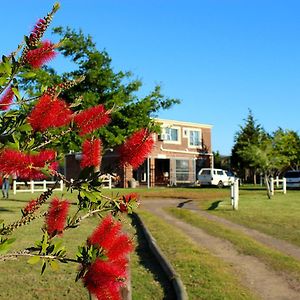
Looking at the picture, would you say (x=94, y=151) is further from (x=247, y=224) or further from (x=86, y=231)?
(x=247, y=224)

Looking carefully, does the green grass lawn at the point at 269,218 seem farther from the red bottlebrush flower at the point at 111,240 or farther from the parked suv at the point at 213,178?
the parked suv at the point at 213,178

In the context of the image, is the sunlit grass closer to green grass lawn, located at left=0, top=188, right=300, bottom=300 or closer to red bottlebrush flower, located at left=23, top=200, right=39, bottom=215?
green grass lawn, located at left=0, top=188, right=300, bottom=300

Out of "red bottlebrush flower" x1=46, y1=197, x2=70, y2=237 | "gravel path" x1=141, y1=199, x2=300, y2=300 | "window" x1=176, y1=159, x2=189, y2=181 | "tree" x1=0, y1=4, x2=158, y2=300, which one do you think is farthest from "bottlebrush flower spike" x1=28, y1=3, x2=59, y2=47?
"window" x1=176, y1=159, x2=189, y2=181

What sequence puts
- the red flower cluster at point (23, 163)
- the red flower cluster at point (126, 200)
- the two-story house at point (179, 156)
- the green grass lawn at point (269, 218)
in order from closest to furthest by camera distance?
the red flower cluster at point (23, 163), the red flower cluster at point (126, 200), the green grass lawn at point (269, 218), the two-story house at point (179, 156)

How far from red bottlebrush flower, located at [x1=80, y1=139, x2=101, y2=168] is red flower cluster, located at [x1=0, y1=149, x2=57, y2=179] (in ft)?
0.65

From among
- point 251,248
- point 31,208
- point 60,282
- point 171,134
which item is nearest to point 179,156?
point 171,134

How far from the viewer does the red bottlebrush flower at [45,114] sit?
2641 mm

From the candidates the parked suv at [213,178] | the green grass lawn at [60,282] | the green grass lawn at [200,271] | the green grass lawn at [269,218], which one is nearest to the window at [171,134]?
the parked suv at [213,178]

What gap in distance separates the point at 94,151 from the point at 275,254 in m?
8.68

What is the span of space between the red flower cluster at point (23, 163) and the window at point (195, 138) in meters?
54.2

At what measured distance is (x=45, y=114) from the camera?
2.64 m

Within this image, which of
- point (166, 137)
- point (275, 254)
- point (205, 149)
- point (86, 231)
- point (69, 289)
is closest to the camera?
point (69, 289)

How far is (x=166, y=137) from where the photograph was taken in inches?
2130

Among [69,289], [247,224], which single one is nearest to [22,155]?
[69,289]
